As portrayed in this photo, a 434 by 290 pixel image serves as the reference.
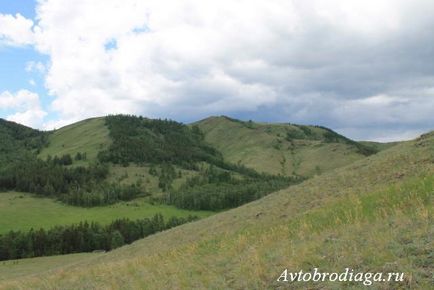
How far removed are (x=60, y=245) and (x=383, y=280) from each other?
152373 mm

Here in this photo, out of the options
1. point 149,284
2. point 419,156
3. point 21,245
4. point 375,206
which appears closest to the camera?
point 149,284

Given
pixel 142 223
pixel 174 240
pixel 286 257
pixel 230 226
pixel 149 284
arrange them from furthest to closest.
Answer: pixel 142 223 < pixel 174 240 < pixel 230 226 < pixel 149 284 < pixel 286 257

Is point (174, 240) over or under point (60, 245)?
over

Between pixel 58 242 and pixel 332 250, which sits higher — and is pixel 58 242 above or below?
below

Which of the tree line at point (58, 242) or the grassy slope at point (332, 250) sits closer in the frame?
the grassy slope at point (332, 250)

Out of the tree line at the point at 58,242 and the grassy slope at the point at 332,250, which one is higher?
the grassy slope at the point at 332,250

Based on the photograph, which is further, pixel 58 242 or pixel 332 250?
pixel 58 242

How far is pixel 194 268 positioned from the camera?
18438 millimetres

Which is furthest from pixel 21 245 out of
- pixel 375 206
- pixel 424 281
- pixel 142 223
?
pixel 424 281

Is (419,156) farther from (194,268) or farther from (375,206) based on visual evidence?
(194,268)

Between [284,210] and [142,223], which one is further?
[142,223]

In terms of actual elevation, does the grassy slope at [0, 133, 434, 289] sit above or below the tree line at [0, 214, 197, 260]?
above

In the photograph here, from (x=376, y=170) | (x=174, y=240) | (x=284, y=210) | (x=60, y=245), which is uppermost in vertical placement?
(x=376, y=170)

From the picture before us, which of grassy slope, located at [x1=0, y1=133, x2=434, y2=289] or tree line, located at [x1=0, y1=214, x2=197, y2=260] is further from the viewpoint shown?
tree line, located at [x1=0, y1=214, x2=197, y2=260]
